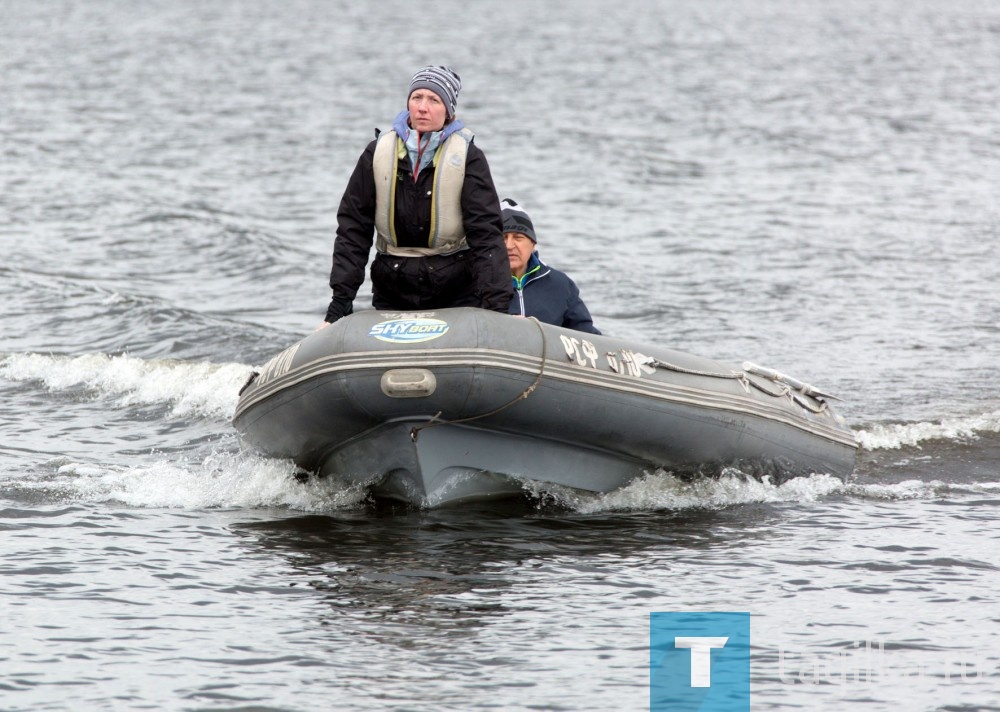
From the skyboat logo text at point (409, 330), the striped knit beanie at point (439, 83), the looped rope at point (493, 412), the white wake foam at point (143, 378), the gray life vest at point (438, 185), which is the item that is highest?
the striped knit beanie at point (439, 83)

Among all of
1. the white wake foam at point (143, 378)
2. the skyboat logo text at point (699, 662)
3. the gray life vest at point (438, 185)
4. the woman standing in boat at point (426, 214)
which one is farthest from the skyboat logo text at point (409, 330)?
the white wake foam at point (143, 378)

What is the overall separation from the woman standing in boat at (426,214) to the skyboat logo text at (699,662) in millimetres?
1742

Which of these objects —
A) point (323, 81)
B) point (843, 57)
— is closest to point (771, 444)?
point (323, 81)

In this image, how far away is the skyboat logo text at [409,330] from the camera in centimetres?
Result: 636

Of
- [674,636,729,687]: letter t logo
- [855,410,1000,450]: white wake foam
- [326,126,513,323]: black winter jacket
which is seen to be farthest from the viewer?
[855,410,1000,450]: white wake foam

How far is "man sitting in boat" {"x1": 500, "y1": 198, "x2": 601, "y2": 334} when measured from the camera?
23.9 ft

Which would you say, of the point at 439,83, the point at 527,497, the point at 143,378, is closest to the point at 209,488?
the point at 527,497

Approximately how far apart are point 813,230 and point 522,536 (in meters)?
9.80

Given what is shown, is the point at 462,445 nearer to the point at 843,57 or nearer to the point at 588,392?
the point at 588,392

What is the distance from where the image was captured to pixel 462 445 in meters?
6.70

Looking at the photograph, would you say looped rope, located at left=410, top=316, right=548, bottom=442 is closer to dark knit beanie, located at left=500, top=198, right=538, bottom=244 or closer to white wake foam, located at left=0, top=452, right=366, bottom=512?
white wake foam, located at left=0, top=452, right=366, bottom=512

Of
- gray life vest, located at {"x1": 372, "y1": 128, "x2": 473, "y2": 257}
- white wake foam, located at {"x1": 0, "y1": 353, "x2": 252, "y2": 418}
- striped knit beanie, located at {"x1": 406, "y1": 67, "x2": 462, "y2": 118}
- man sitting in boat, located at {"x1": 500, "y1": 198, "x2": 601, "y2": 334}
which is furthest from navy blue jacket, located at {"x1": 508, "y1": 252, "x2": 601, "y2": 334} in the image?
white wake foam, located at {"x1": 0, "y1": 353, "x2": 252, "y2": 418}

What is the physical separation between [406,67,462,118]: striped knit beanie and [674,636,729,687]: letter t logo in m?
2.43

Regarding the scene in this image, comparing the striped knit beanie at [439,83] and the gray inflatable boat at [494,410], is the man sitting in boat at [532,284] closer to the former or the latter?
the gray inflatable boat at [494,410]
